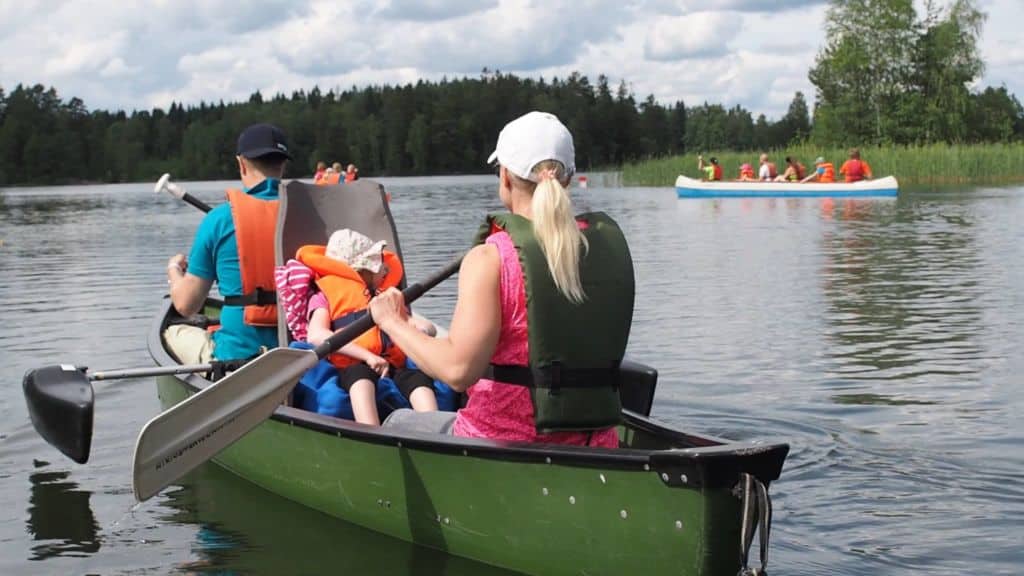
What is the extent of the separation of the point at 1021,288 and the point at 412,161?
120 meters

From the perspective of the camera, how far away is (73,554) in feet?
20.2

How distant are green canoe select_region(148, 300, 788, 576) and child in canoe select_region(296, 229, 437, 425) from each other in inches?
14.6

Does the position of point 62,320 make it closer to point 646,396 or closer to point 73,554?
point 73,554

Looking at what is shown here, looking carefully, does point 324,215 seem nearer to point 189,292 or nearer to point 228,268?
point 228,268

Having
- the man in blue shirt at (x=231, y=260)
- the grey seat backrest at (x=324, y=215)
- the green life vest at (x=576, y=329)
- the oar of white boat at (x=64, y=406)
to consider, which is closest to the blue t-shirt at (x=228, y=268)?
the man in blue shirt at (x=231, y=260)

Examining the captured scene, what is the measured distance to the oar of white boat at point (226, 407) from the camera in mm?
5352

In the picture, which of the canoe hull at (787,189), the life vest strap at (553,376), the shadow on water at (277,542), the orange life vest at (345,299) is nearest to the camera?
the life vest strap at (553,376)

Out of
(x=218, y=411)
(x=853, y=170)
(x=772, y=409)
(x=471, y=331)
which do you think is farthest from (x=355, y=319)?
(x=853, y=170)

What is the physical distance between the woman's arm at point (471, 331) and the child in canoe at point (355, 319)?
1.60m

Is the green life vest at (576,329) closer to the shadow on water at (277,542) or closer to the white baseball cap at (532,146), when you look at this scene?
the white baseball cap at (532,146)

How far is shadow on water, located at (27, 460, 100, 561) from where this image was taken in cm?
622

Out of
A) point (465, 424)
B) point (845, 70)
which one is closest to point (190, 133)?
point (845, 70)

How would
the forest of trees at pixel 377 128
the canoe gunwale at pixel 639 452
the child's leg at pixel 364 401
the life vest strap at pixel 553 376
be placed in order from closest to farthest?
the canoe gunwale at pixel 639 452 < the life vest strap at pixel 553 376 < the child's leg at pixel 364 401 < the forest of trees at pixel 377 128

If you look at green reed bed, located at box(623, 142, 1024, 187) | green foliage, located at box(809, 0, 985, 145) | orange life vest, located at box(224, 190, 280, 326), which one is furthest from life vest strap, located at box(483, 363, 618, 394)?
green foliage, located at box(809, 0, 985, 145)
